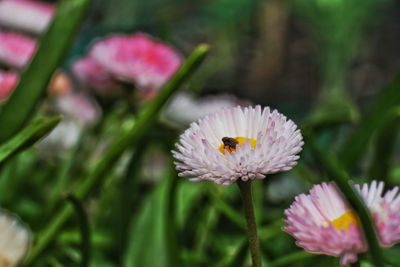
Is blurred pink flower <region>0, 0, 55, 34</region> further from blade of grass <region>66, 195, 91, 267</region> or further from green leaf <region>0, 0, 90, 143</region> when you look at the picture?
blade of grass <region>66, 195, 91, 267</region>

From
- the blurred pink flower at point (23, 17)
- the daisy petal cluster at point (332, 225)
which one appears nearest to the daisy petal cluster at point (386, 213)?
the daisy petal cluster at point (332, 225)

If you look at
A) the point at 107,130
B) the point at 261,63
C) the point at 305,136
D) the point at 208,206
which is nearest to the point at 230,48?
the point at 261,63

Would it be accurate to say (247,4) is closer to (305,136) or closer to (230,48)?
(230,48)

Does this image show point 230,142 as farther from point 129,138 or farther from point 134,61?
point 134,61

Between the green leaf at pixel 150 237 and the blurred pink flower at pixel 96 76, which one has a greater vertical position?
the blurred pink flower at pixel 96 76

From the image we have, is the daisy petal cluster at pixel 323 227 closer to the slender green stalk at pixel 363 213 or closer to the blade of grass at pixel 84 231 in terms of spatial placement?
the slender green stalk at pixel 363 213

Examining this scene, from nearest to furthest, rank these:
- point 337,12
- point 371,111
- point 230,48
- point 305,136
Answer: point 305,136, point 371,111, point 337,12, point 230,48

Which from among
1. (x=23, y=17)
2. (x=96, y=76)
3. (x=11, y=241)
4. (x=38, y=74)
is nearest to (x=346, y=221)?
(x=11, y=241)
